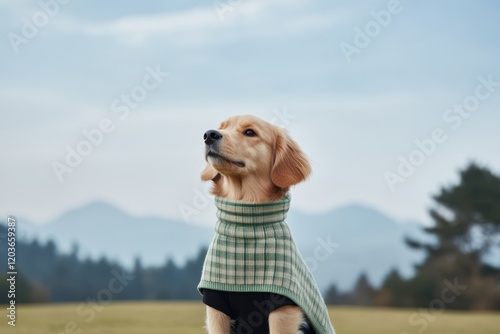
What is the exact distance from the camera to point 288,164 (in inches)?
148

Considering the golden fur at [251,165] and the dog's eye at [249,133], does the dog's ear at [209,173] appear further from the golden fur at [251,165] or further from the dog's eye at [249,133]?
the dog's eye at [249,133]

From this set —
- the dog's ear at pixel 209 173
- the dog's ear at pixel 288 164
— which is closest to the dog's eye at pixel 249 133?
the dog's ear at pixel 288 164

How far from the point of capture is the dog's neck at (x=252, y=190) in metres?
3.69

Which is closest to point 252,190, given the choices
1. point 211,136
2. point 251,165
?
point 251,165

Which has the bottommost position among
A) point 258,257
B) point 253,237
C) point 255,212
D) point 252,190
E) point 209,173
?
point 258,257

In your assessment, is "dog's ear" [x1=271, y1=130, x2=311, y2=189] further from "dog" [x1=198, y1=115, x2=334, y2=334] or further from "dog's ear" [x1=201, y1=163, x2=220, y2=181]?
"dog's ear" [x1=201, y1=163, x2=220, y2=181]

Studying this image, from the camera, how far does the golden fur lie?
11.9 ft

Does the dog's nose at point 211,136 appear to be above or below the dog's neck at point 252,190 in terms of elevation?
above

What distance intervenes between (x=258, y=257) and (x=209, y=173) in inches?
23.4

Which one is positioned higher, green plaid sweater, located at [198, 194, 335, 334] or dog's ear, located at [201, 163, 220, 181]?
dog's ear, located at [201, 163, 220, 181]

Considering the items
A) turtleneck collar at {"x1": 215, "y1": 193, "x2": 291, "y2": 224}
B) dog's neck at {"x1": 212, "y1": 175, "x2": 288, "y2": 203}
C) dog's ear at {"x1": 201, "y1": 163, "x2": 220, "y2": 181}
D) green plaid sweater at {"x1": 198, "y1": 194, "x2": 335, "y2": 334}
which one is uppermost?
dog's ear at {"x1": 201, "y1": 163, "x2": 220, "y2": 181}

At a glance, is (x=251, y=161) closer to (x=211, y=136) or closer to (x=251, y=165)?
(x=251, y=165)

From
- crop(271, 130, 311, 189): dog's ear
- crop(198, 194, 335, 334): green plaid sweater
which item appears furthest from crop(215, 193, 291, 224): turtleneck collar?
crop(271, 130, 311, 189): dog's ear

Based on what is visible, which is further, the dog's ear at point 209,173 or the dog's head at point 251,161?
the dog's ear at point 209,173
